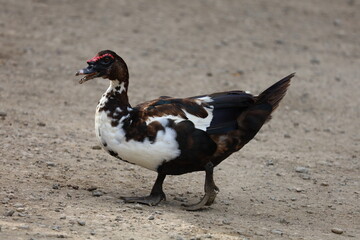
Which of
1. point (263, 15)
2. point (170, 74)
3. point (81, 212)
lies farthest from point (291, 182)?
point (263, 15)

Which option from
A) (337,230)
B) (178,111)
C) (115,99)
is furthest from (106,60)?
(337,230)

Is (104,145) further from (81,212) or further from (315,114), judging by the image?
(315,114)

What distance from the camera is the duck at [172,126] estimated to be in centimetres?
635

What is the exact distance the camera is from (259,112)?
6.77 meters

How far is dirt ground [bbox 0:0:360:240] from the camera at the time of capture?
20.4ft

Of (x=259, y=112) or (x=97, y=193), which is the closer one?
(x=97, y=193)

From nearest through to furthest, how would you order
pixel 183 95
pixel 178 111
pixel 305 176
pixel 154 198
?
pixel 178 111 < pixel 154 198 < pixel 305 176 < pixel 183 95

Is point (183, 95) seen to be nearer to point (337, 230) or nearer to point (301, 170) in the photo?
point (301, 170)

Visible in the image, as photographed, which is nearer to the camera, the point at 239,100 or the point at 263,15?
the point at 239,100

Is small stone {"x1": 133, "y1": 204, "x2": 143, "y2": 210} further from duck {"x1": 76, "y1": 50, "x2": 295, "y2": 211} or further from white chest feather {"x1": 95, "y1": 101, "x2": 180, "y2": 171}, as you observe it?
white chest feather {"x1": 95, "y1": 101, "x2": 180, "y2": 171}

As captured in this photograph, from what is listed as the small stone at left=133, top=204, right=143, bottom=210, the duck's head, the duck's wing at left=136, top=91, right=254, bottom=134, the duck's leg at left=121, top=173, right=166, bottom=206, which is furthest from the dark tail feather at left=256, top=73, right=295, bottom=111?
the small stone at left=133, top=204, right=143, bottom=210

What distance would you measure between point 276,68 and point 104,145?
6.10m

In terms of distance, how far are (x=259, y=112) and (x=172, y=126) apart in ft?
2.89

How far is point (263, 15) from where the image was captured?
1471cm
